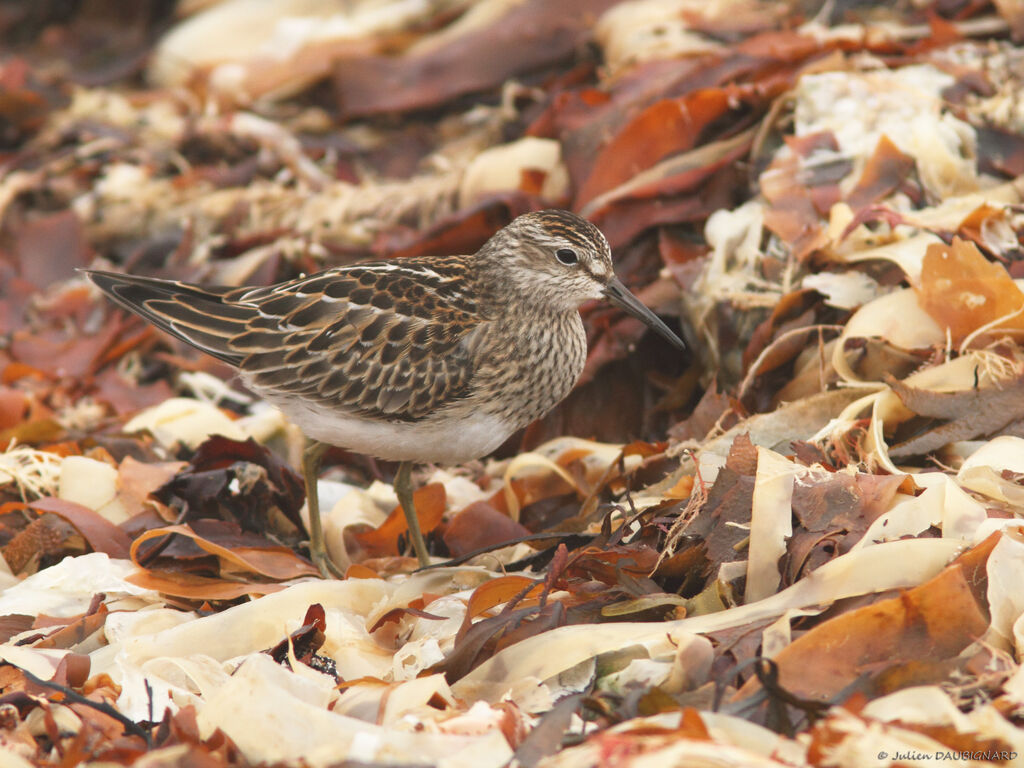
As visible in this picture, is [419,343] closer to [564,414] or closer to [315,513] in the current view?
[315,513]

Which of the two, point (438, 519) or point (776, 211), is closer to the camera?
point (438, 519)

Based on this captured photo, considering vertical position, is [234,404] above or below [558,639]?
below

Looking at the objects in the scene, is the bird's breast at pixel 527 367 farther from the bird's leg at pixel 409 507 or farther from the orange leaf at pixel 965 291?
the orange leaf at pixel 965 291

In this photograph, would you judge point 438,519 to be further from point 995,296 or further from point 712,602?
point 995,296

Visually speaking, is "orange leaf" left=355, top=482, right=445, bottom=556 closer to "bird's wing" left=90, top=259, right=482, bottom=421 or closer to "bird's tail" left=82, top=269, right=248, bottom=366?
"bird's wing" left=90, top=259, right=482, bottom=421

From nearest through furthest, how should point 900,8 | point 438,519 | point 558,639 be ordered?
point 558,639
point 438,519
point 900,8

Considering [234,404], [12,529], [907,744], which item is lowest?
[234,404]

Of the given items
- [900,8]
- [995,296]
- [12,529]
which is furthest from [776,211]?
[12,529]

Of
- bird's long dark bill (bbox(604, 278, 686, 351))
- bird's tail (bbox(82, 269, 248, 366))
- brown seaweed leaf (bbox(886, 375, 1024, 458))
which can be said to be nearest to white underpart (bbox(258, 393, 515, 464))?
bird's tail (bbox(82, 269, 248, 366))
